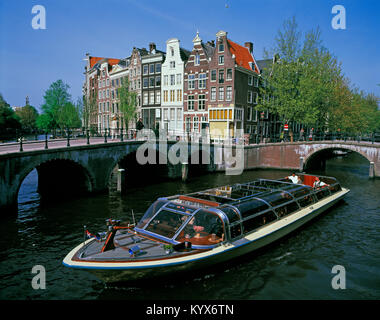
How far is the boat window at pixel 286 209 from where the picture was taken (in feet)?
41.2

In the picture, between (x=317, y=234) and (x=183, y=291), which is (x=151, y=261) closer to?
(x=183, y=291)

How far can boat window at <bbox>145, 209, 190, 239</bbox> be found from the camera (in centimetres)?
964

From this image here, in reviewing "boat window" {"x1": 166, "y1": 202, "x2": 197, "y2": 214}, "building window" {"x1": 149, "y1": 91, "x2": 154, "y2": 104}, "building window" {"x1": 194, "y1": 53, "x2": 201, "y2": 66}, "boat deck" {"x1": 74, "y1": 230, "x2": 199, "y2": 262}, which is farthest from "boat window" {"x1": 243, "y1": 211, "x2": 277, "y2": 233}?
"building window" {"x1": 149, "y1": 91, "x2": 154, "y2": 104}

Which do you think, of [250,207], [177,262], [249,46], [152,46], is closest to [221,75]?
[249,46]

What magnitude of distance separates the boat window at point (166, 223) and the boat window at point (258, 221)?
Answer: 2.34 meters

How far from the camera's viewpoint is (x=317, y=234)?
13.8 meters

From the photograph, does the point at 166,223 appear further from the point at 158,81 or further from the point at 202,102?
the point at 158,81

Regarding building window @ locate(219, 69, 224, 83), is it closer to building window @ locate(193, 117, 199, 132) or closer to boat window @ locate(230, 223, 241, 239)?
building window @ locate(193, 117, 199, 132)

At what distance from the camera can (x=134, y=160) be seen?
2973cm

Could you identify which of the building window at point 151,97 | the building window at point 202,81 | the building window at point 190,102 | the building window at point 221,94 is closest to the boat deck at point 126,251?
the building window at point 221,94

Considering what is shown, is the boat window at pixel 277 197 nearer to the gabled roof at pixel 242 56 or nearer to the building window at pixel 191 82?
the gabled roof at pixel 242 56

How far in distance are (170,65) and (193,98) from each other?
6.61m

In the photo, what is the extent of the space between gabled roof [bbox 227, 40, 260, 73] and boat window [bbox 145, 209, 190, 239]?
32.3 meters
